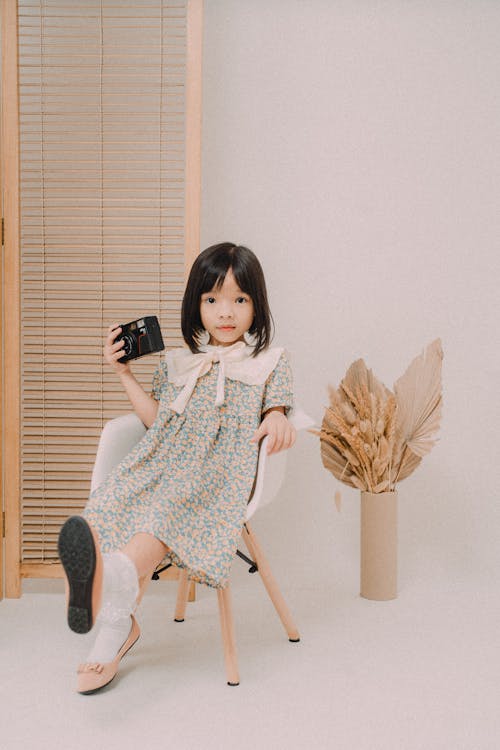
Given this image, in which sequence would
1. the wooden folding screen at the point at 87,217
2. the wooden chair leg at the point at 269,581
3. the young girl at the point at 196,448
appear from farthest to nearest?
the wooden folding screen at the point at 87,217 → the wooden chair leg at the point at 269,581 → the young girl at the point at 196,448

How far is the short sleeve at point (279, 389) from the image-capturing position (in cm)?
192

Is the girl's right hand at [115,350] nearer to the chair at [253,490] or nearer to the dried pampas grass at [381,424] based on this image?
the chair at [253,490]

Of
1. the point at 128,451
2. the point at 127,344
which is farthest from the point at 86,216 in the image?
the point at 128,451

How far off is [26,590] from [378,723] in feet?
4.44

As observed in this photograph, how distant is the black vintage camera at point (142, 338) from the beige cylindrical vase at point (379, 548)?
0.90 metres

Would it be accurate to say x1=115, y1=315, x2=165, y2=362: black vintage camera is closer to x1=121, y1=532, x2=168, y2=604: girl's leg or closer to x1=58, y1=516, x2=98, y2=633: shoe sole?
x1=121, y1=532, x2=168, y2=604: girl's leg

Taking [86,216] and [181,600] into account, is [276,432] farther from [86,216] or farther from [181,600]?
[86,216]

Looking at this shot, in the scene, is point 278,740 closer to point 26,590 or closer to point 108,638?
point 108,638

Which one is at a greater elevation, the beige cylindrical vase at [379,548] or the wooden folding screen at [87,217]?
the wooden folding screen at [87,217]

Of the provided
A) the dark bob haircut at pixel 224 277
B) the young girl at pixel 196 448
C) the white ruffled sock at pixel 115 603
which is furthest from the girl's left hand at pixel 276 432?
the white ruffled sock at pixel 115 603

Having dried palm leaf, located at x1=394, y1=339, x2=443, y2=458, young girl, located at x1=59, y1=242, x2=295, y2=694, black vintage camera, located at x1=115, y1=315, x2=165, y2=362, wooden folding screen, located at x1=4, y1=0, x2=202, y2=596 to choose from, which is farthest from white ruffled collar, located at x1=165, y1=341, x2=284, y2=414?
dried palm leaf, located at x1=394, y1=339, x2=443, y2=458

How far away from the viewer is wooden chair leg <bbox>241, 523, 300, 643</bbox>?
192 cm

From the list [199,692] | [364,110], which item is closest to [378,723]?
[199,692]

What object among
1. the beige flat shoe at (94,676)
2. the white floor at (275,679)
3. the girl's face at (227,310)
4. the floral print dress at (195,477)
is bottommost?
the white floor at (275,679)
